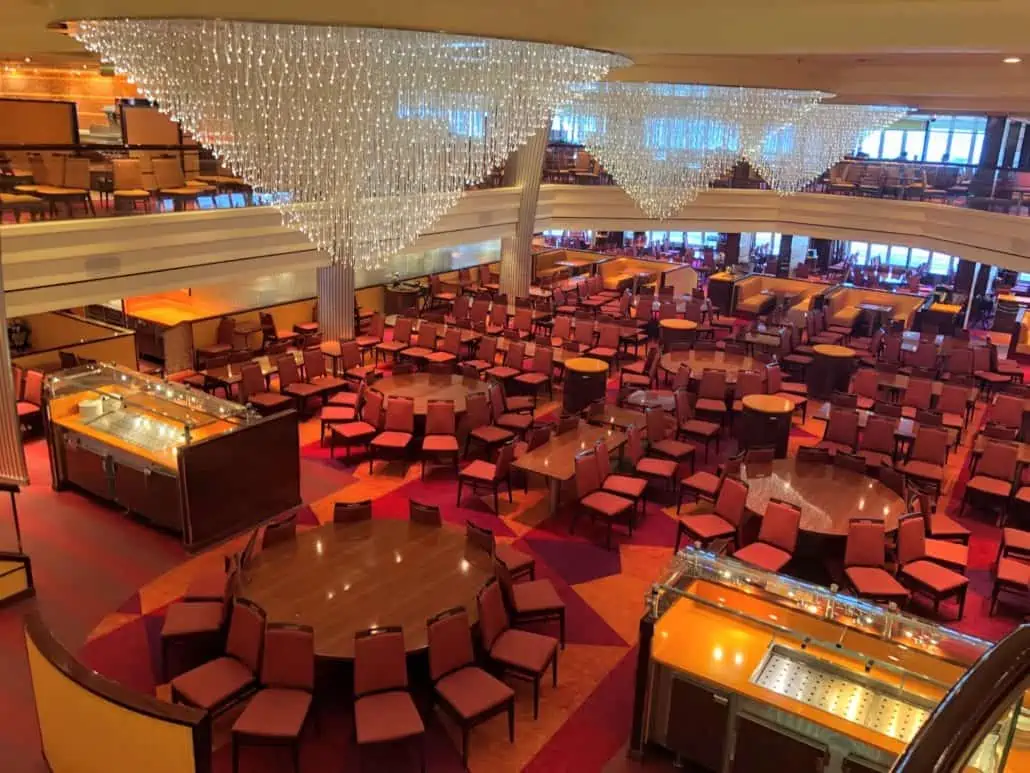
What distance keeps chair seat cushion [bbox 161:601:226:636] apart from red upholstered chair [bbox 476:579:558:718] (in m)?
2.15

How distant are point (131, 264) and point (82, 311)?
175 inches

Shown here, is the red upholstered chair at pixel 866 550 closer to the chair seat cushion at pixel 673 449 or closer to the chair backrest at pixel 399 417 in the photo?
the chair seat cushion at pixel 673 449

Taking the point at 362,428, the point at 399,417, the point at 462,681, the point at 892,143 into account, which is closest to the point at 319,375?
the point at 362,428

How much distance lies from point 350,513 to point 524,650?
2.49 m

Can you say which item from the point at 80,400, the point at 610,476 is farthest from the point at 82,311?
the point at 610,476

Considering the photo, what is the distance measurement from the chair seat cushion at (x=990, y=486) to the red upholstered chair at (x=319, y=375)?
29.1 feet

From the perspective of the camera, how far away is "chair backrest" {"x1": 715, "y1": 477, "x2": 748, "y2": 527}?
9.10m

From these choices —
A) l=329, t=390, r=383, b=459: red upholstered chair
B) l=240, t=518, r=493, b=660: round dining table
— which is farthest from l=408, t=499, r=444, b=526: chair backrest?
l=329, t=390, r=383, b=459: red upholstered chair

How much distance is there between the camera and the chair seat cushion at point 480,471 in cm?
1005

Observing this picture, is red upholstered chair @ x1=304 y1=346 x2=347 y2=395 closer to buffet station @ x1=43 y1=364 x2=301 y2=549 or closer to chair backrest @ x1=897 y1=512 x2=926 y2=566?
buffet station @ x1=43 y1=364 x2=301 y2=549

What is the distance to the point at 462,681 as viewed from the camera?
638 cm

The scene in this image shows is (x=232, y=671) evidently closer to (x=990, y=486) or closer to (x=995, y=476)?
(x=990, y=486)

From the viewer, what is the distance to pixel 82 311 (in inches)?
610

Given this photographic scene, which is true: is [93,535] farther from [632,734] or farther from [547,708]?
[632,734]
